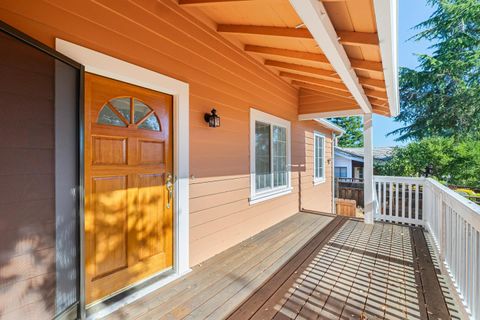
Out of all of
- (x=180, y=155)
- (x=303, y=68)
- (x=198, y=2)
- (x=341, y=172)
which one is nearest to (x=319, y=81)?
(x=303, y=68)

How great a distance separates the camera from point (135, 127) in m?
2.22

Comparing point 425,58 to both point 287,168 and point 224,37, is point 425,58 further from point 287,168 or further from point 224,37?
point 224,37

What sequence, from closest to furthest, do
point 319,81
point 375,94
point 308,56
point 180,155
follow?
point 180,155, point 308,56, point 375,94, point 319,81

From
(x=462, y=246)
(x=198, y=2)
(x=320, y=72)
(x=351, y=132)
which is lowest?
(x=462, y=246)

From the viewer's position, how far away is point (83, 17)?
1795mm

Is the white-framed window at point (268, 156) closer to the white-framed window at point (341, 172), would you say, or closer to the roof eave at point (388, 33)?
the roof eave at point (388, 33)

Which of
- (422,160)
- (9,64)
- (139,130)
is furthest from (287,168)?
(422,160)

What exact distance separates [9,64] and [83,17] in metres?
0.78

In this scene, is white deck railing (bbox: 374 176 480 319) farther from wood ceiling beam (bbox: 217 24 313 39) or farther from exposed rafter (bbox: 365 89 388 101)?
wood ceiling beam (bbox: 217 24 313 39)

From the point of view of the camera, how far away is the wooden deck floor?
6.57ft

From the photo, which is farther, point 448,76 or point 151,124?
point 448,76

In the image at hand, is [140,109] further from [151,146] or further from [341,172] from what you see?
[341,172]

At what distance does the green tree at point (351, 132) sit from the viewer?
84.8 ft

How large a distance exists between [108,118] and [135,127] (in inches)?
10.0
